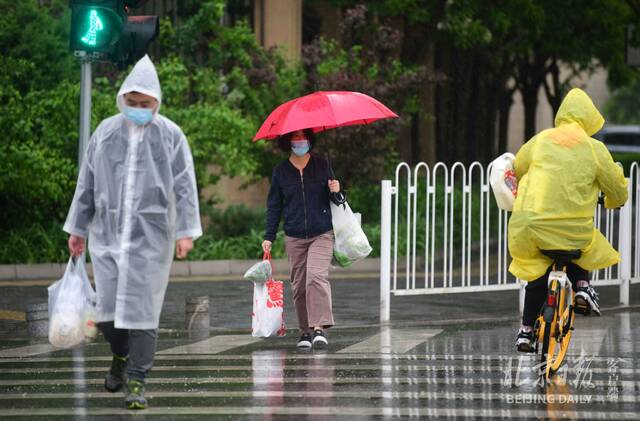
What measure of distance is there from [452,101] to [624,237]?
1840cm

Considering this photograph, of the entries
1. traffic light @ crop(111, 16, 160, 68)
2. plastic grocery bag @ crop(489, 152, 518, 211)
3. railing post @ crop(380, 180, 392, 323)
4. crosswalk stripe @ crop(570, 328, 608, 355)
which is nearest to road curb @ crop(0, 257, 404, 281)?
railing post @ crop(380, 180, 392, 323)

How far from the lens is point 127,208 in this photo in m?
8.10

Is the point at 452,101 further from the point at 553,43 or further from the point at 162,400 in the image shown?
the point at 162,400

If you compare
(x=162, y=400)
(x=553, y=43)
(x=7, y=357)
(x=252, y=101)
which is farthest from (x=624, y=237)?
(x=553, y=43)

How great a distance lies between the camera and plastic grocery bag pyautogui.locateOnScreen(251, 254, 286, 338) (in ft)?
37.4

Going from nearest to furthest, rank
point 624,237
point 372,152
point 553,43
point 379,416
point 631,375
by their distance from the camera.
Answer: point 379,416
point 631,375
point 624,237
point 372,152
point 553,43

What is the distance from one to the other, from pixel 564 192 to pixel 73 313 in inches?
117

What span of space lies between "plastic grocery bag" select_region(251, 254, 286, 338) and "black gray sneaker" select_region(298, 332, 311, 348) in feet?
0.68

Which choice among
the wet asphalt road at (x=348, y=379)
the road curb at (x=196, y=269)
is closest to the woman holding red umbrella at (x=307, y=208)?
the wet asphalt road at (x=348, y=379)

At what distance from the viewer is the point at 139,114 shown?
8203 mm

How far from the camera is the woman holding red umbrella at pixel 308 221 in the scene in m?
11.4

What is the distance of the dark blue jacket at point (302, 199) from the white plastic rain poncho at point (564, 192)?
2334 mm

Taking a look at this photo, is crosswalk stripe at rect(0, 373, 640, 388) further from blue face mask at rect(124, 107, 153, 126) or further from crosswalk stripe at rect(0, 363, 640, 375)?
blue face mask at rect(124, 107, 153, 126)

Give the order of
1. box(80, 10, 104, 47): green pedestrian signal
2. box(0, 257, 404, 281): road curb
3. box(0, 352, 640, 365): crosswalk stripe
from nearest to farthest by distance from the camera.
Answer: box(0, 352, 640, 365): crosswalk stripe < box(80, 10, 104, 47): green pedestrian signal < box(0, 257, 404, 281): road curb
